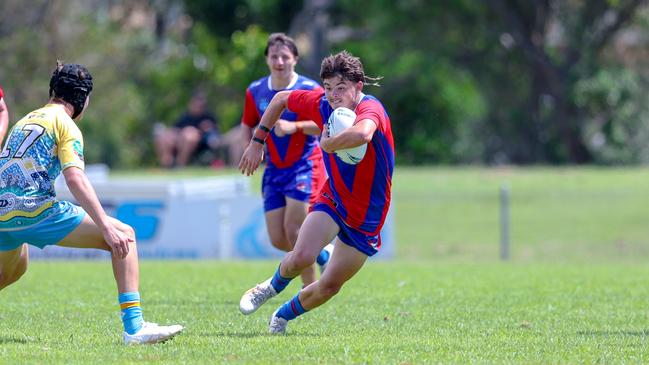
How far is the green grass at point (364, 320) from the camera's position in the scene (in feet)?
22.3

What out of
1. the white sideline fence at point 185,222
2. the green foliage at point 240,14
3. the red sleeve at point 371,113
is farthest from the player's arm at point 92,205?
the green foliage at point 240,14

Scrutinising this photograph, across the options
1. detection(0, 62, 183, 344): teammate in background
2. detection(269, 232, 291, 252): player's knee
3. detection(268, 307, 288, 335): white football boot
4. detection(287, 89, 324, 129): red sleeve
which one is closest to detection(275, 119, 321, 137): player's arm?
detection(287, 89, 324, 129): red sleeve

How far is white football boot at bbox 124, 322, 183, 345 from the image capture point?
274 inches

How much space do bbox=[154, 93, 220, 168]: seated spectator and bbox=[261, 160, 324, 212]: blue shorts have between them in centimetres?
1512

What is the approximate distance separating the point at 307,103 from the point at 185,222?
10.4 meters

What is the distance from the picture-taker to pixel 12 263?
7.18 metres

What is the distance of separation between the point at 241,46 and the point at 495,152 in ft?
25.6

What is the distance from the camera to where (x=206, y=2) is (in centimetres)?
3059

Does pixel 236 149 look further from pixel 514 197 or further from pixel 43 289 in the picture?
pixel 43 289

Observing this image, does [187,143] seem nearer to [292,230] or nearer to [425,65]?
[425,65]

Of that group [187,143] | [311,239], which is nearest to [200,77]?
[187,143]

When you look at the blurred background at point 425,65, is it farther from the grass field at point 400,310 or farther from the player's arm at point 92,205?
the player's arm at point 92,205

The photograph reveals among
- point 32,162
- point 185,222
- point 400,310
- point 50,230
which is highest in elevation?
point 32,162

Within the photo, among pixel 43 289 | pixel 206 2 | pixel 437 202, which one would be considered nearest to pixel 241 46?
pixel 206 2
